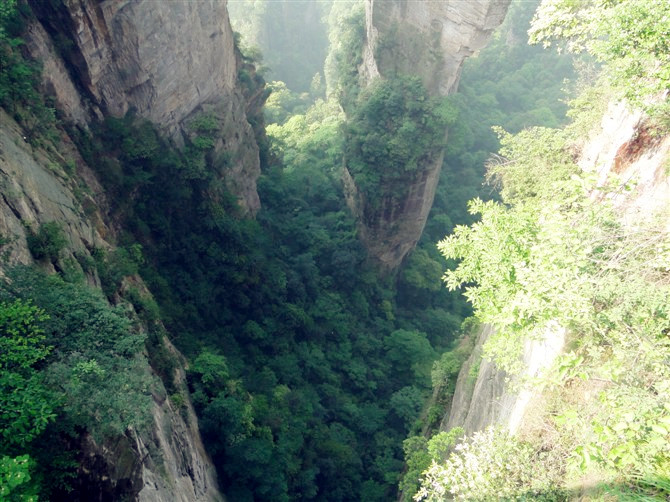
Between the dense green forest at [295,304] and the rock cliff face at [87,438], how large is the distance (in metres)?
0.40

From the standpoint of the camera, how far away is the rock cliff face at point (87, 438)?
7.81 meters

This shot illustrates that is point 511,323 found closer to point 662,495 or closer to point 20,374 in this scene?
point 662,495

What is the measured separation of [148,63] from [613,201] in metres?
15.1

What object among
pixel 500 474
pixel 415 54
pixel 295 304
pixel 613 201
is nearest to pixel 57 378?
pixel 500 474

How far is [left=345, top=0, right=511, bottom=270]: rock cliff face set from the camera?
2547 centimetres

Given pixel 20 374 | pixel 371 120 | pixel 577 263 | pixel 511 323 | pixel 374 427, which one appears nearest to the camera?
pixel 577 263

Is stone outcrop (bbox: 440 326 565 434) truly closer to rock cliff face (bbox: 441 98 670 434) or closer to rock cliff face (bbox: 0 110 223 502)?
rock cliff face (bbox: 441 98 670 434)

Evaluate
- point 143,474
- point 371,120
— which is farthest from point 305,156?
point 143,474

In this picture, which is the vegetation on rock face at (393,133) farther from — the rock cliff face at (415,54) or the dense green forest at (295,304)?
the rock cliff face at (415,54)

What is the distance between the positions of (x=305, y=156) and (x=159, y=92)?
44.1 ft

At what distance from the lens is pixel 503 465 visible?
760 cm

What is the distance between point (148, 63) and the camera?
17562 mm

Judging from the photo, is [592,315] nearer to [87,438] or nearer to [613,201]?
[613,201]

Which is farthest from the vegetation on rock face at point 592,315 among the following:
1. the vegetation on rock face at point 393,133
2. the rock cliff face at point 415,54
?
the rock cliff face at point 415,54
